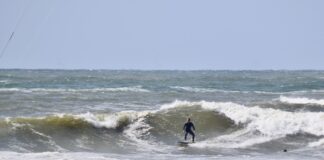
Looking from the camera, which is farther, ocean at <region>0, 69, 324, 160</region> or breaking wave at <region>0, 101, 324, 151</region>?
breaking wave at <region>0, 101, 324, 151</region>

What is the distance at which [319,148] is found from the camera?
23.6m

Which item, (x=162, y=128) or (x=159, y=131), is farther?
(x=162, y=128)

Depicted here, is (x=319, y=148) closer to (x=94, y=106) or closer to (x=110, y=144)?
(x=110, y=144)

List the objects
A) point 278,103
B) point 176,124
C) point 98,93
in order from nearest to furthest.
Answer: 1. point 176,124
2. point 278,103
3. point 98,93

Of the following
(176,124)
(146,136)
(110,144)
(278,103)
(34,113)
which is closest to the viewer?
(110,144)

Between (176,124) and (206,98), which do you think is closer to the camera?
(176,124)

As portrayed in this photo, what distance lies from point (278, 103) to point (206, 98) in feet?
26.8

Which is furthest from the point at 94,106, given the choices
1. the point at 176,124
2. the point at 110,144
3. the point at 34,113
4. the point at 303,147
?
the point at 303,147

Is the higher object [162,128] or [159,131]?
[162,128]

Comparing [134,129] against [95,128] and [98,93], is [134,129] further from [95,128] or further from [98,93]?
[98,93]

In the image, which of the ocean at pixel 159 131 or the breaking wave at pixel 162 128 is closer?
the ocean at pixel 159 131

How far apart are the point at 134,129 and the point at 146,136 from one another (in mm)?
1359

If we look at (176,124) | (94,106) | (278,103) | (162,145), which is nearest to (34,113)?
(94,106)

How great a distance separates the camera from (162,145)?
971 inches
